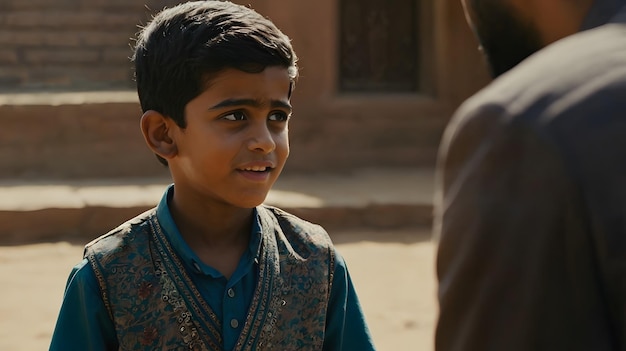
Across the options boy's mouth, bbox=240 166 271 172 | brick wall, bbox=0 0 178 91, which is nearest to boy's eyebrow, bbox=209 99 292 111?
boy's mouth, bbox=240 166 271 172

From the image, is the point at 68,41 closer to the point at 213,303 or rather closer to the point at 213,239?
the point at 213,239

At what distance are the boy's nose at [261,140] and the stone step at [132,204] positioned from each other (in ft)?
15.6

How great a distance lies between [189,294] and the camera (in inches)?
71.0

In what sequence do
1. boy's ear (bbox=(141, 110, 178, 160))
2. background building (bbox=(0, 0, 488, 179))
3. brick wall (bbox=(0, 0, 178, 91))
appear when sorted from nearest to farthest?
boy's ear (bbox=(141, 110, 178, 160)), background building (bbox=(0, 0, 488, 179)), brick wall (bbox=(0, 0, 178, 91))

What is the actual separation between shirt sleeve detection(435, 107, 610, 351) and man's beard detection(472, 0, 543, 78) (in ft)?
0.54

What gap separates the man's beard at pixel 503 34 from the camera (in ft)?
3.14

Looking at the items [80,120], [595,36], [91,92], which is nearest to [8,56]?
[91,92]

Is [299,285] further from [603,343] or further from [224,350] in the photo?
[603,343]

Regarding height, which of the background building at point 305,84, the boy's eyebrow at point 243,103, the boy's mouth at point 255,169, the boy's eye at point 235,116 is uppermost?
the boy's eyebrow at point 243,103

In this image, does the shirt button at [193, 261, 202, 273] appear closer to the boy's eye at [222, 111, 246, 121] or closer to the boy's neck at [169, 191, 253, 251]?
the boy's neck at [169, 191, 253, 251]

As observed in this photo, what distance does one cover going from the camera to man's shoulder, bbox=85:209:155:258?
5.88 ft

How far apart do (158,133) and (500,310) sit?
1.24 metres

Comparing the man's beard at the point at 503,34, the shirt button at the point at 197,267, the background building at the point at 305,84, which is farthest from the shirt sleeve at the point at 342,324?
the background building at the point at 305,84

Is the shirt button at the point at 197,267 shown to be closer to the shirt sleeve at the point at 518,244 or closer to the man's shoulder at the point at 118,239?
the man's shoulder at the point at 118,239
